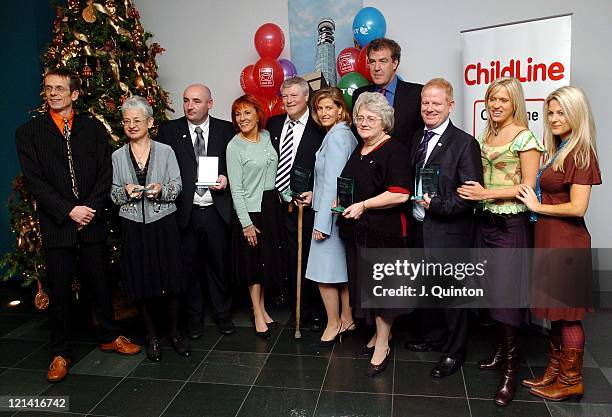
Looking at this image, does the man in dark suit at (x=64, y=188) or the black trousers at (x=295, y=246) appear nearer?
the man in dark suit at (x=64, y=188)

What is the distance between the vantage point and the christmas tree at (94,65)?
3557mm

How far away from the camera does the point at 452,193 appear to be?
2.79 m

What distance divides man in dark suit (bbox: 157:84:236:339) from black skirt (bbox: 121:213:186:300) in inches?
6.1

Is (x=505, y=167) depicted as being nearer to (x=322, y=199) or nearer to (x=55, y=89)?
(x=322, y=199)

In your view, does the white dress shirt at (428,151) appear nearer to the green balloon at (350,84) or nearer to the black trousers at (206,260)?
the green balloon at (350,84)

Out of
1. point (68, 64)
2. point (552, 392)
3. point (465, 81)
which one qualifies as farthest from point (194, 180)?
point (552, 392)

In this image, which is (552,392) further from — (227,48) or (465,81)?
(227,48)

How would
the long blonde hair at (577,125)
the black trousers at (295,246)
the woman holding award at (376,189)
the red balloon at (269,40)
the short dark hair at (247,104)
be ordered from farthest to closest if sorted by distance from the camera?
the red balloon at (269,40)
the black trousers at (295,246)
the short dark hair at (247,104)
the woman holding award at (376,189)
the long blonde hair at (577,125)

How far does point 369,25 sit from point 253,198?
166 centimetres

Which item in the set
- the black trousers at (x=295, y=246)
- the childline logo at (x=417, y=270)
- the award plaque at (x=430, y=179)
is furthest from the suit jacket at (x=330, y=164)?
the award plaque at (x=430, y=179)

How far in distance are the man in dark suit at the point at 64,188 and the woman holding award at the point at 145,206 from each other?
137 millimetres

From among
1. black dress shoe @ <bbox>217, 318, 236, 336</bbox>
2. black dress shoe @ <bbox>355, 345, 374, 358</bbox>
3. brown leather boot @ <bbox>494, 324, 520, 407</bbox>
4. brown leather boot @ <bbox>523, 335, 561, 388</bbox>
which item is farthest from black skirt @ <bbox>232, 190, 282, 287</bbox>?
brown leather boot @ <bbox>523, 335, 561, 388</bbox>

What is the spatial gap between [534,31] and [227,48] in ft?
8.60

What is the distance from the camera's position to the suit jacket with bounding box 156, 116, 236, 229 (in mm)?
3412
